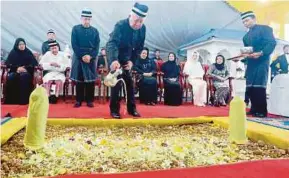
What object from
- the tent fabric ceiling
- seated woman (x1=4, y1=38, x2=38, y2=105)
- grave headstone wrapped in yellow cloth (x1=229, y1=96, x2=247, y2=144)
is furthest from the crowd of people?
grave headstone wrapped in yellow cloth (x1=229, y1=96, x2=247, y2=144)

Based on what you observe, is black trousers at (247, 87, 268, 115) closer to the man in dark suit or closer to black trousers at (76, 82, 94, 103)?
black trousers at (76, 82, 94, 103)

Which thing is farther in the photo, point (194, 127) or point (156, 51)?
point (156, 51)

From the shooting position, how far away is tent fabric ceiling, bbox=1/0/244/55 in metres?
5.44

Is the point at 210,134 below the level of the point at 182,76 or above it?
below

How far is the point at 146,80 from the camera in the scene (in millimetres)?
4949

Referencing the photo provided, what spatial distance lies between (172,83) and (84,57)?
1493 millimetres

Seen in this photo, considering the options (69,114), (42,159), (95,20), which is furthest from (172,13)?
(42,159)

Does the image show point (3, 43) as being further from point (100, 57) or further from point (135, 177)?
point (135, 177)

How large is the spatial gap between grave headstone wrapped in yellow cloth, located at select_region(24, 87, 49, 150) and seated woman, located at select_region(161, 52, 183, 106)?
3153 millimetres

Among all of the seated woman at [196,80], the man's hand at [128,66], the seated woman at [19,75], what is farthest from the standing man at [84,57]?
the seated woman at [196,80]

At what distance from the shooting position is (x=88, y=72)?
13.6 ft

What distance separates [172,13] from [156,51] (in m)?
0.75

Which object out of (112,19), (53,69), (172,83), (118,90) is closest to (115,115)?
(118,90)

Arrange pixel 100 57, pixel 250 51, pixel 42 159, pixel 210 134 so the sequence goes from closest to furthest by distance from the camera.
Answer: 1. pixel 42 159
2. pixel 210 134
3. pixel 250 51
4. pixel 100 57
